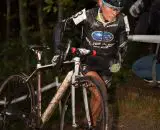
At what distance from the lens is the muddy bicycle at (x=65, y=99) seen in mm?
5200

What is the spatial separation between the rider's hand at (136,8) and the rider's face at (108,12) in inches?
139

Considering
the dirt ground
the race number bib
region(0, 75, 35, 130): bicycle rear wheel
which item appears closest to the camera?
the race number bib

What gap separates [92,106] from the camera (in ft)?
17.9

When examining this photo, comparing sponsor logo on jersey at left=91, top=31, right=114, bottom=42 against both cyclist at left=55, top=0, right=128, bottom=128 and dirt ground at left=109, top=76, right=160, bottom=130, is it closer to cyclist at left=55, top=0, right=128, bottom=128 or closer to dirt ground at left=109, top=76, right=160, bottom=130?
cyclist at left=55, top=0, right=128, bottom=128

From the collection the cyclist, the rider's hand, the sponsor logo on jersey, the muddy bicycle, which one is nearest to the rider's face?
the cyclist

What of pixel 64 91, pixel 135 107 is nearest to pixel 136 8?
pixel 135 107

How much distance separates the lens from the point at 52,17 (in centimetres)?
1419

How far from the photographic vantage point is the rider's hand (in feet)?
29.5

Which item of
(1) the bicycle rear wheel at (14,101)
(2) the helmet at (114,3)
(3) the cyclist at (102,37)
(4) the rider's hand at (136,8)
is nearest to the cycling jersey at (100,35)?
(3) the cyclist at (102,37)

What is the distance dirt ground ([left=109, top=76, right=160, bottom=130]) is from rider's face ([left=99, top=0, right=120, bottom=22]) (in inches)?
73.1

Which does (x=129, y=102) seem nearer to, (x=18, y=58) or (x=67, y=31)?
(x=67, y=31)

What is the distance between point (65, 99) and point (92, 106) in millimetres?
332

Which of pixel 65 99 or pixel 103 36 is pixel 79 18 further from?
pixel 65 99

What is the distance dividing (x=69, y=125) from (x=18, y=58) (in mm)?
6571
